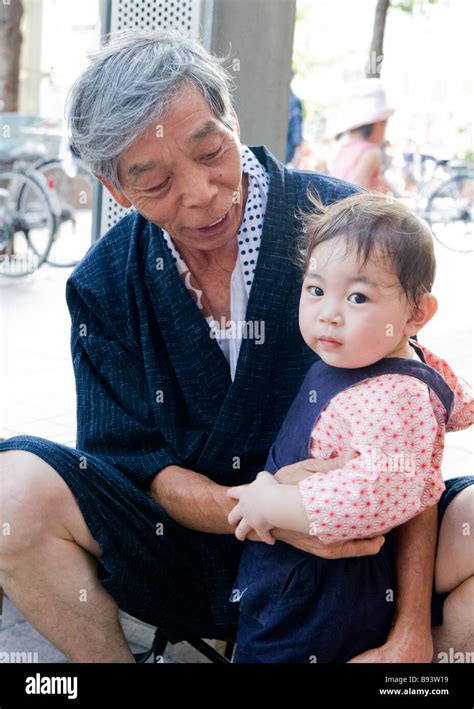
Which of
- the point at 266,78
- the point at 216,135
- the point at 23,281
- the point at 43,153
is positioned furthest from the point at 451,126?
the point at 216,135

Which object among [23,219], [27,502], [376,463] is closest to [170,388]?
[27,502]

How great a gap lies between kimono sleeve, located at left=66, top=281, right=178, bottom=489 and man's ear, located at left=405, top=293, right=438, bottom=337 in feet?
→ 2.08

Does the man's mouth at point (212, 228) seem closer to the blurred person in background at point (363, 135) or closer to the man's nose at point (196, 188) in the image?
the man's nose at point (196, 188)

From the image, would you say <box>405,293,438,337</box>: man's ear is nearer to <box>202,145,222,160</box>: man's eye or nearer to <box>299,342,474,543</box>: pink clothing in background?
<box>299,342,474,543</box>: pink clothing in background

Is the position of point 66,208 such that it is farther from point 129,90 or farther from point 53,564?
point 53,564

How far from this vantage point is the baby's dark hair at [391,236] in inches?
70.2

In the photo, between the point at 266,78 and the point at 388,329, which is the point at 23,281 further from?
the point at 388,329

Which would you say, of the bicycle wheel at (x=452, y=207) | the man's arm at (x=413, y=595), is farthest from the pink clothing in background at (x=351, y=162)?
the bicycle wheel at (x=452, y=207)

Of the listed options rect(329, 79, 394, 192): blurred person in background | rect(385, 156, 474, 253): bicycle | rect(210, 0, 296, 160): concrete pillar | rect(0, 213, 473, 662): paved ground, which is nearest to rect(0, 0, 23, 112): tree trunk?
rect(0, 213, 473, 662): paved ground

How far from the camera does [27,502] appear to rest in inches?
76.7

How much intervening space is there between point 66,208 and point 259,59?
5518 millimetres

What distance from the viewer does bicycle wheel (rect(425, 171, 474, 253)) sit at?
10500mm

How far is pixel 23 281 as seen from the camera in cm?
808

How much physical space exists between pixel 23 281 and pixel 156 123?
6272 millimetres
